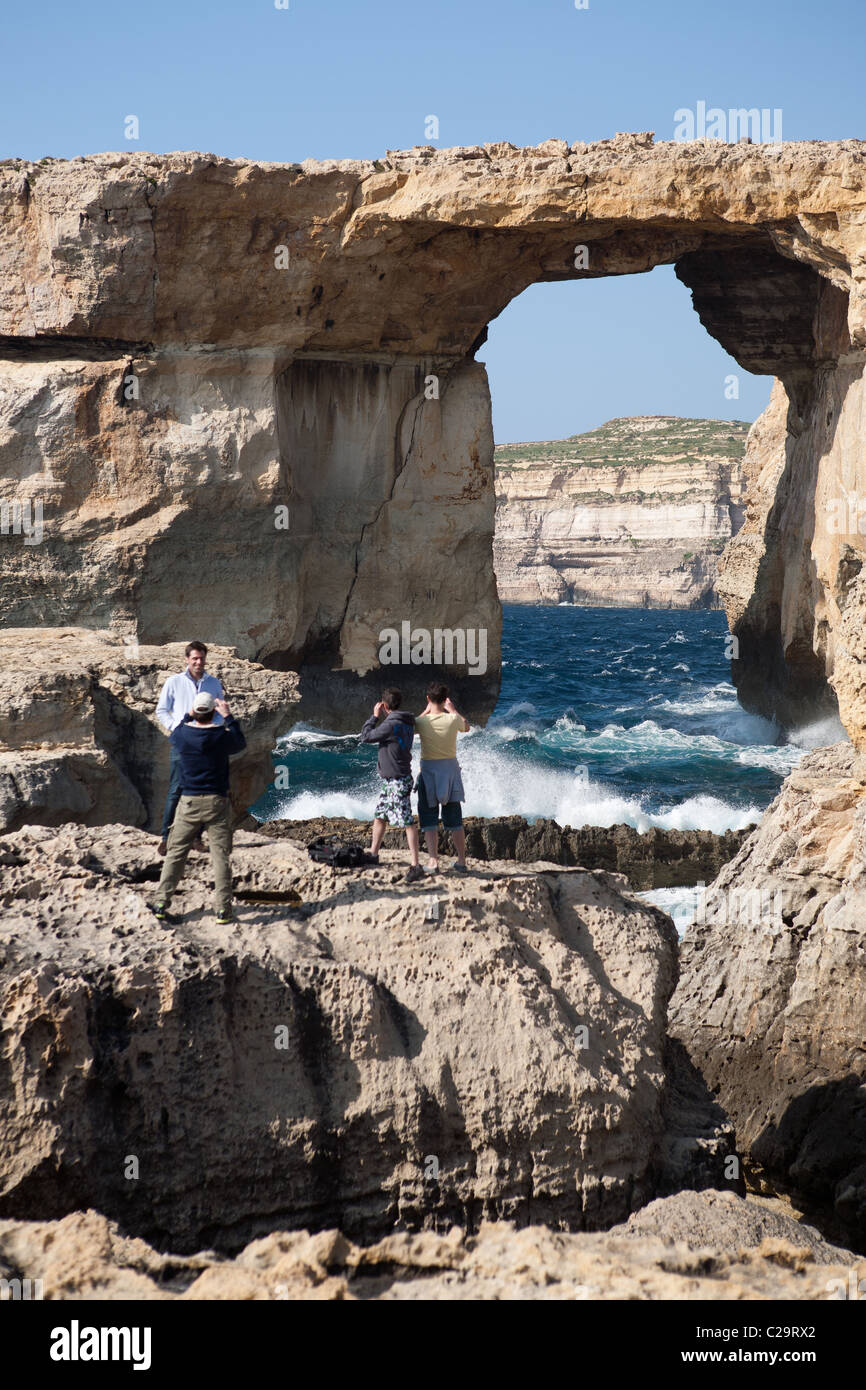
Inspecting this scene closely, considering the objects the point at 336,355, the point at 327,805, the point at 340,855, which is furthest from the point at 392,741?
the point at 336,355

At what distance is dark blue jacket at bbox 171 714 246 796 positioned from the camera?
22.2 ft

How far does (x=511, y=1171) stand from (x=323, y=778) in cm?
1749

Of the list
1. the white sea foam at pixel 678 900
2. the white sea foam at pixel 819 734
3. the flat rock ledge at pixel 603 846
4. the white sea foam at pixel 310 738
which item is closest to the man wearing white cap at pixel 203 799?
the white sea foam at pixel 678 900

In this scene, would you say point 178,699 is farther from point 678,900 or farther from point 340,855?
Answer: point 678,900

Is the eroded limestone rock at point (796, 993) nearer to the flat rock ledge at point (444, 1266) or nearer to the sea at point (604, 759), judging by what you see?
the flat rock ledge at point (444, 1266)

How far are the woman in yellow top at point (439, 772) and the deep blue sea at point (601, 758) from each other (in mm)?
12908

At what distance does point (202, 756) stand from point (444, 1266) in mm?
2849

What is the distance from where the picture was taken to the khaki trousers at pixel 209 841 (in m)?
6.59

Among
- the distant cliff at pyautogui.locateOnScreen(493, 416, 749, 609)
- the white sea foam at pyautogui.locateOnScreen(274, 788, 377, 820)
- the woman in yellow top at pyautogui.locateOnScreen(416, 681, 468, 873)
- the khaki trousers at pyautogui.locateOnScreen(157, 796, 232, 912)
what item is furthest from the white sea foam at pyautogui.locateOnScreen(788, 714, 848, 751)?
the distant cliff at pyautogui.locateOnScreen(493, 416, 749, 609)

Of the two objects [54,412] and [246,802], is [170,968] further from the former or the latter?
[54,412]

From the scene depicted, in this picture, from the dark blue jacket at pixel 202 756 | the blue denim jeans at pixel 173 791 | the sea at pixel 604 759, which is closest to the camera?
the dark blue jacket at pixel 202 756

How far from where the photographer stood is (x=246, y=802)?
13031 millimetres
